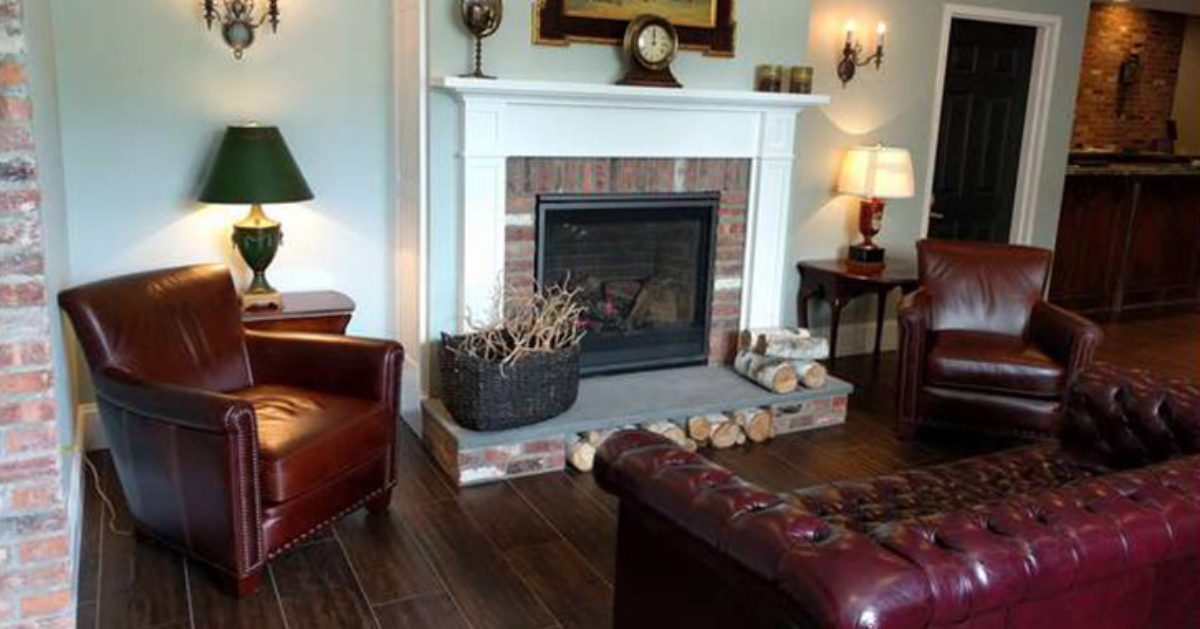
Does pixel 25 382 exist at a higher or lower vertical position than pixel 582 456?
higher

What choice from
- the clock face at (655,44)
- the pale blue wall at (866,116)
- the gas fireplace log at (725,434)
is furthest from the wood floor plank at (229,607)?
the pale blue wall at (866,116)

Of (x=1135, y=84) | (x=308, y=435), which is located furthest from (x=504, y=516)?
(x=1135, y=84)

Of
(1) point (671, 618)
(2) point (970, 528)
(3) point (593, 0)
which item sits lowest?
(1) point (671, 618)

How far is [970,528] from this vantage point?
5.23 ft

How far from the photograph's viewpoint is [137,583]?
8.96 ft

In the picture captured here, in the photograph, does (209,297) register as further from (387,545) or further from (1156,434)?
(1156,434)

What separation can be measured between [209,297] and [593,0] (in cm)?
196

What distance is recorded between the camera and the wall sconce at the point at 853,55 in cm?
500

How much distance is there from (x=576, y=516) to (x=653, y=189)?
5.32 ft

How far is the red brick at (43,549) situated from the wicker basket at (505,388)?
1.49m

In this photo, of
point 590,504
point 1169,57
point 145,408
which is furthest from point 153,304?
point 1169,57

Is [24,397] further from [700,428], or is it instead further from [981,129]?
[981,129]

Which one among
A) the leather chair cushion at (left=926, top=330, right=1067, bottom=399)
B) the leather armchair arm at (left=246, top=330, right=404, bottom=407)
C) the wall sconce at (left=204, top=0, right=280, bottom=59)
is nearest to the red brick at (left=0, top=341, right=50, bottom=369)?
the leather armchair arm at (left=246, top=330, right=404, bottom=407)

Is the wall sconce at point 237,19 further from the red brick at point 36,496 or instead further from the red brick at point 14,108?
the red brick at point 36,496
